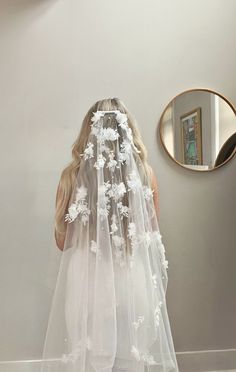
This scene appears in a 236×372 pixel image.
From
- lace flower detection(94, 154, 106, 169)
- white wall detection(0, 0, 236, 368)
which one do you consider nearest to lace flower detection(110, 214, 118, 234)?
lace flower detection(94, 154, 106, 169)

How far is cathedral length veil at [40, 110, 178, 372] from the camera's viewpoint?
82.1 inches

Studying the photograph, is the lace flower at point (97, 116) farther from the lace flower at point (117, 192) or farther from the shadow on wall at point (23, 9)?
the shadow on wall at point (23, 9)

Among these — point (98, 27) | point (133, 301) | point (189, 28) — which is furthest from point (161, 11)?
point (133, 301)

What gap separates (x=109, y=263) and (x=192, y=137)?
3.68 ft

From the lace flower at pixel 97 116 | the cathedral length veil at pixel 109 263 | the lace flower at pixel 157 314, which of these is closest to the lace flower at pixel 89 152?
the cathedral length veil at pixel 109 263

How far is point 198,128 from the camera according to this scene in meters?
2.90

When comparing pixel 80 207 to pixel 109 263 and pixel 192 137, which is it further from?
pixel 192 137

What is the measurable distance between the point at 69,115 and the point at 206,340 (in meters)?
1.54

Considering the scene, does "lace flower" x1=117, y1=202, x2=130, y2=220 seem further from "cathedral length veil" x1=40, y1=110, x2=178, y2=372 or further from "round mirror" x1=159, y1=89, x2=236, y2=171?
"round mirror" x1=159, y1=89, x2=236, y2=171

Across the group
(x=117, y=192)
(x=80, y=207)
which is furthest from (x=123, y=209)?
(x=80, y=207)

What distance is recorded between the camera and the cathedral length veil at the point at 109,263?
2.09 meters

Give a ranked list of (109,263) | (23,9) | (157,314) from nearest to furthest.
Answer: (109,263) < (157,314) < (23,9)

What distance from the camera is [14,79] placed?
2.83m

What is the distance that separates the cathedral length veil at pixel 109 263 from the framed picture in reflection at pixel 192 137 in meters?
0.78
